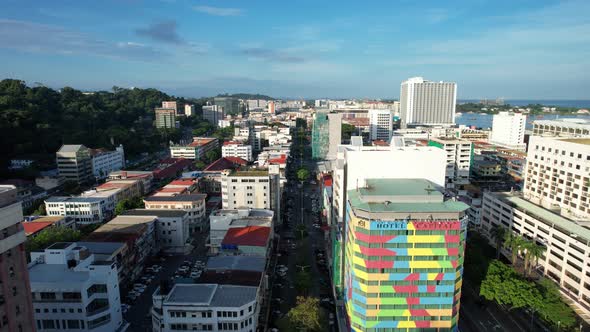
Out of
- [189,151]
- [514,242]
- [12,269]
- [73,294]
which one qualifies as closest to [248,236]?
[73,294]

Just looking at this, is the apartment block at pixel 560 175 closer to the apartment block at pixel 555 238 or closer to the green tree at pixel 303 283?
the apartment block at pixel 555 238

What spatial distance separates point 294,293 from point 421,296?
12.3 meters

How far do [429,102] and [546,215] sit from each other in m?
115

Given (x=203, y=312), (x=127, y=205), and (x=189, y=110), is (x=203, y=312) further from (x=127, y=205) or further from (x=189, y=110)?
(x=189, y=110)

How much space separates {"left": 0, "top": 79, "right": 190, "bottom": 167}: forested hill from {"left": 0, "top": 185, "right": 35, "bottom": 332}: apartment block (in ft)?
193

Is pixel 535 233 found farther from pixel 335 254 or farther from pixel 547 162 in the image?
pixel 335 254

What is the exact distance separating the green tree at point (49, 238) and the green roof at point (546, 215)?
4162cm

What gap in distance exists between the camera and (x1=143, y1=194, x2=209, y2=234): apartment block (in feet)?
143

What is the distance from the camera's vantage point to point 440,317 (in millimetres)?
22359

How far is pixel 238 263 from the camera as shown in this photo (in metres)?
30.1

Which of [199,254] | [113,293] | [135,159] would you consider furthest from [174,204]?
[135,159]

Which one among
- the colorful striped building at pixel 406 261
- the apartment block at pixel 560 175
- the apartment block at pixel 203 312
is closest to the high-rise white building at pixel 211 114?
the apartment block at pixel 560 175

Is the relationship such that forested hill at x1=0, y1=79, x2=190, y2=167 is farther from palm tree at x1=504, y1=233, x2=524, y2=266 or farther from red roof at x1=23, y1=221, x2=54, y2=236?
palm tree at x1=504, y1=233, x2=524, y2=266

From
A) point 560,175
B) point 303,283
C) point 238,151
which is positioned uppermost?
point 560,175
